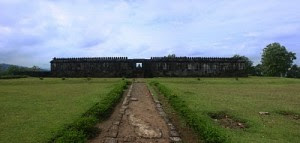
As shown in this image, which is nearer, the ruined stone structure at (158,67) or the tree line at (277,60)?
the ruined stone structure at (158,67)

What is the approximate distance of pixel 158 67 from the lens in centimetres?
4069

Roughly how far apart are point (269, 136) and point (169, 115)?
3715mm

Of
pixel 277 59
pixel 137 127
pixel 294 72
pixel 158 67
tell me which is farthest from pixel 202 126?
pixel 294 72

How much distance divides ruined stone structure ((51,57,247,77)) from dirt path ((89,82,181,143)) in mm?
28795

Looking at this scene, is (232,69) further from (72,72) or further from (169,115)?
(169,115)

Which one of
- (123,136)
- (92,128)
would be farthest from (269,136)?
(92,128)

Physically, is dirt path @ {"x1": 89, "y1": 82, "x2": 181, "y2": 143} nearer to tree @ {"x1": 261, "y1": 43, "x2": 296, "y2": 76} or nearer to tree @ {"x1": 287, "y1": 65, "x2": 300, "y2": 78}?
tree @ {"x1": 261, "y1": 43, "x2": 296, "y2": 76}

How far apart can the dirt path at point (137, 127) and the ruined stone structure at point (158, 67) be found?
2879 cm

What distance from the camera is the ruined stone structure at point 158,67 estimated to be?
40.4m

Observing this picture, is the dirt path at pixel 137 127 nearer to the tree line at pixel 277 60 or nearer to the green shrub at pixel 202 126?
the green shrub at pixel 202 126

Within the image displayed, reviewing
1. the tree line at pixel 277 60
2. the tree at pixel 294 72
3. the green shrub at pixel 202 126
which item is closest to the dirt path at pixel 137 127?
the green shrub at pixel 202 126

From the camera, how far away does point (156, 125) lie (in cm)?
873

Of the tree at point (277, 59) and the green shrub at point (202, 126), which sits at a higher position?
the tree at point (277, 59)

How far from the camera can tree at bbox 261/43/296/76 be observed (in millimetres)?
50156
